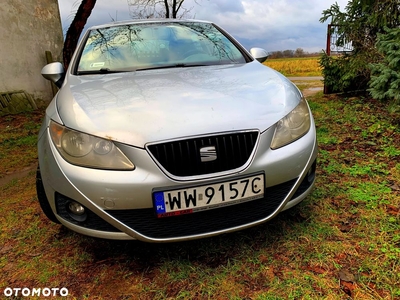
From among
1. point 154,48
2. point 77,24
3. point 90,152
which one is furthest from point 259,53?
point 77,24

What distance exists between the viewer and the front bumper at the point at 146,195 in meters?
1.48

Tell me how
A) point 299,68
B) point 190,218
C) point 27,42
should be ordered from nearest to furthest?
1. point 190,218
2. point 27,42
3. point 299,68

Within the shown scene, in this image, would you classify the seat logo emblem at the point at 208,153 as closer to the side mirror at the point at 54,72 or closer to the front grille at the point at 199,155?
the front grille at the point at 199,155

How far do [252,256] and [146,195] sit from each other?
75 cm

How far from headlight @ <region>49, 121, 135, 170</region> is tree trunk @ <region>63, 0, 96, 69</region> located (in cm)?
572

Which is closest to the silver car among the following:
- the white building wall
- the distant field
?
the white building wall

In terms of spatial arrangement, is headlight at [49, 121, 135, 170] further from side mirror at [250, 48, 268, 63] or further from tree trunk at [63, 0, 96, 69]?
tree trunk at [63, 0, 96, 69]

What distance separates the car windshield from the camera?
2484mm

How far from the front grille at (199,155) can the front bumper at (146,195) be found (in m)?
0.04

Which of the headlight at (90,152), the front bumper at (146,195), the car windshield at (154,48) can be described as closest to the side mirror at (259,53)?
the car windshield at (154,48)

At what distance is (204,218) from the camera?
1603 millimetres

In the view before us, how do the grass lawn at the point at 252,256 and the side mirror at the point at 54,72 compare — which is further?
the side mirror at the point at 54,72

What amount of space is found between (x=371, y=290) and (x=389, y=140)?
240 centimetres

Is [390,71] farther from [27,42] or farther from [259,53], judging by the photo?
[27,42]
